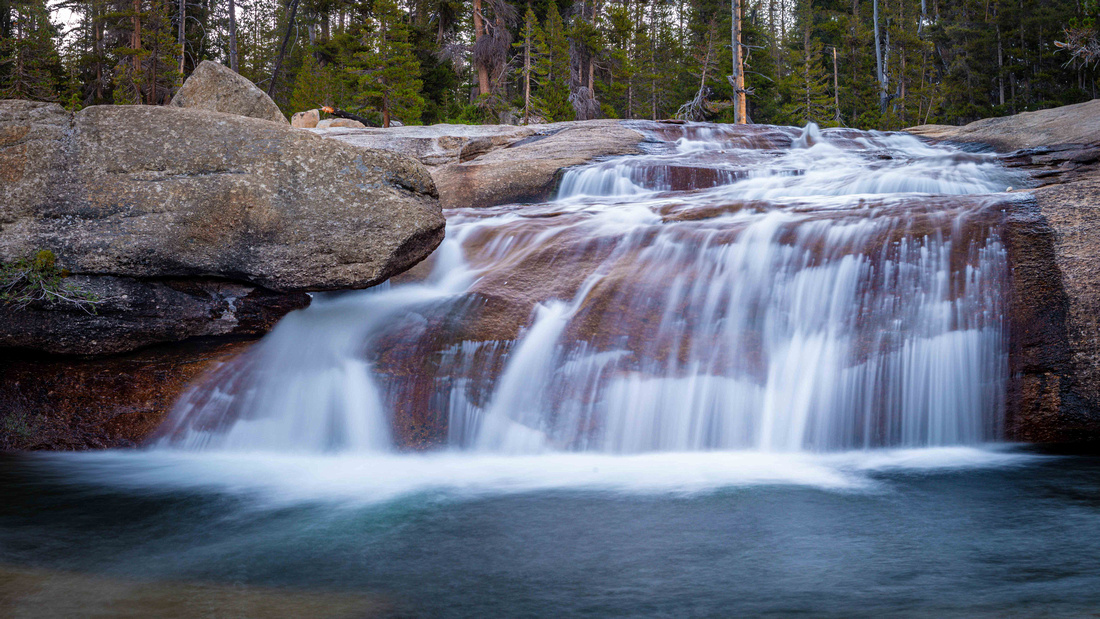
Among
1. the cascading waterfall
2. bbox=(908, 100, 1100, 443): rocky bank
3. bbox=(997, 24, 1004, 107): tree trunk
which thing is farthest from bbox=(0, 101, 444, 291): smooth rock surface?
bbox=(997, 24, 1004, 107): tree trunk

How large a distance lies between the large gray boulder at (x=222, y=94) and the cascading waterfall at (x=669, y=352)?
4364 millimetres

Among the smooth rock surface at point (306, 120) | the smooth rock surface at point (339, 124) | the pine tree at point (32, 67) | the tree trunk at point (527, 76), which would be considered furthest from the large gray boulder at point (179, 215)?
the pine tree at point (32, 67)

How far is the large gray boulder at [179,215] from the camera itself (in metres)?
4.86

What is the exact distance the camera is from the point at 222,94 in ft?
29.9

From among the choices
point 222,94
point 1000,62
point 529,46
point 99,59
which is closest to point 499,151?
point 222,94

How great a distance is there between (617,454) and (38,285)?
3.96 metres

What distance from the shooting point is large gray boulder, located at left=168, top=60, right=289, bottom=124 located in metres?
9.03

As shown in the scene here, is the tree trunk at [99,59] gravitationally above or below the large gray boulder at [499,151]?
above

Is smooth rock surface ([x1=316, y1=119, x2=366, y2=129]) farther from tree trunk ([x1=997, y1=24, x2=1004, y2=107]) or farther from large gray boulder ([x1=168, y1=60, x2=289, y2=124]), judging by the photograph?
tree trunk ([x1=997, y1=24, x2=1004, y2=107])

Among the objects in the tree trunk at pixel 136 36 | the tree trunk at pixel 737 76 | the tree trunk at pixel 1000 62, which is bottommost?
the tree trunk at pixel 737 76

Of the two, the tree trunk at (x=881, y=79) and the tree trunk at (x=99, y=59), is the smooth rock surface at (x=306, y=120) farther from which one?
the tree trunk at (x=881, y=79)

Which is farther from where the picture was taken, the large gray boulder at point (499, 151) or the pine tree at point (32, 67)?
the pine tree at point (32, 67)

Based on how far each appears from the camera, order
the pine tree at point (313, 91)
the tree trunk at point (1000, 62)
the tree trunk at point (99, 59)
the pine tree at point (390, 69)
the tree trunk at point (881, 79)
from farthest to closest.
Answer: the tree trunk at point (881, 79) → the tree trunk at point (1000, 62) → the pine tree at point (313, 91) → the tree trunk at point (99, 59) → the pine tree at point (390, 69)

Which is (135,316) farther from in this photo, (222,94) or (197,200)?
(222,94)
